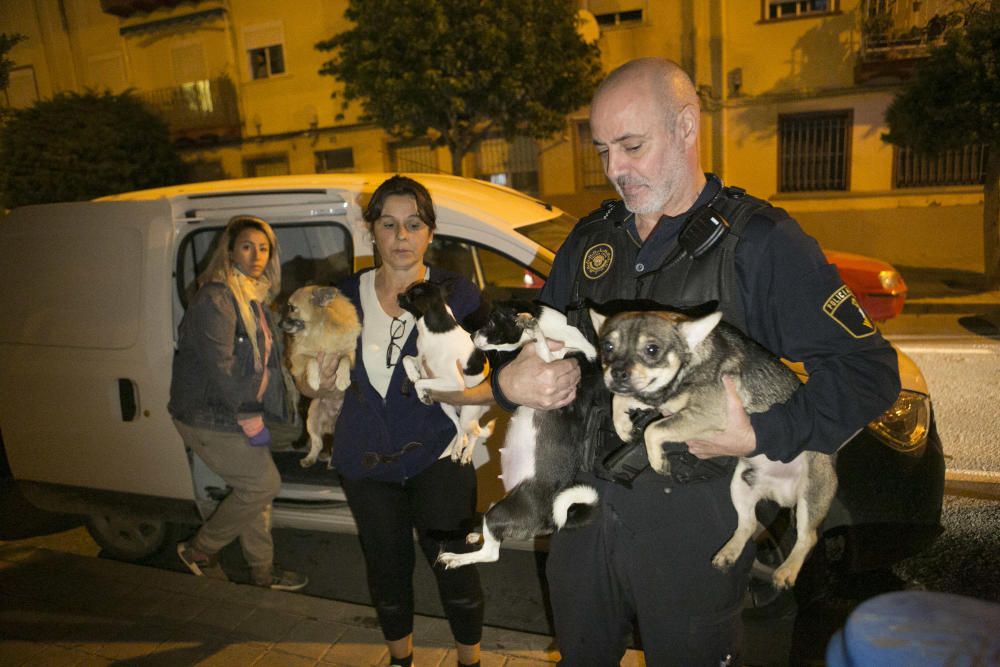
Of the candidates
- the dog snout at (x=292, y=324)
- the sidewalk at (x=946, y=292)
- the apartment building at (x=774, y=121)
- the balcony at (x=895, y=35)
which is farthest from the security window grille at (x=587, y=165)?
the dog snout at (x=292, y=324)

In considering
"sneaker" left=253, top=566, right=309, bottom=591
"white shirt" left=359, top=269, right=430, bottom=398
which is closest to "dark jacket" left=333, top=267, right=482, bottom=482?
"white shirt" left=359, top=269, right=430, bottom=398

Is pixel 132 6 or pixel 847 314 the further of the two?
pixel 132 6

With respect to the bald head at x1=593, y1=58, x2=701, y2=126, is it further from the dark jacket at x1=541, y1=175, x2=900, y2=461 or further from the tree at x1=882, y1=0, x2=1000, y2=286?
the tree at x1=882, y1=0, x2=1000, y2=286

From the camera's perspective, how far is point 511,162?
1773cm

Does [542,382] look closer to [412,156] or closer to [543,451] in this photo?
[543,451]

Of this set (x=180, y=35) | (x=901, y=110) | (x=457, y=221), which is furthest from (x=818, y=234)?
(x=180, y=35)

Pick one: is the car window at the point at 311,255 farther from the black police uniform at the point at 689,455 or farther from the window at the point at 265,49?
the window at the point at 265,49

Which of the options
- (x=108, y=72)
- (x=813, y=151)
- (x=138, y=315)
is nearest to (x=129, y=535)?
(x=138, y=315)

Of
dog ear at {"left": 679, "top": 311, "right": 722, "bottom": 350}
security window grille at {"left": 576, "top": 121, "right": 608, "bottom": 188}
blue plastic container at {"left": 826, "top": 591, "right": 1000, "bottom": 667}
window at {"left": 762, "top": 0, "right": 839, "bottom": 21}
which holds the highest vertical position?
window at {"left": 762, "top": 0, "right": 839, "bottom": 21}

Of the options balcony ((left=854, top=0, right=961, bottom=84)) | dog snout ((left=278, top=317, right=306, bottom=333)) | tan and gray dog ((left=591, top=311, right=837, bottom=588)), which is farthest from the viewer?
balcony ((left=854, top=0, right=961, bottom=84))

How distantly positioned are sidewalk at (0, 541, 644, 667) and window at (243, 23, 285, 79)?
19088 millimetres

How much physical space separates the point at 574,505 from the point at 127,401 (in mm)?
3227

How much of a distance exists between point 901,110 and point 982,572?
1060 cm

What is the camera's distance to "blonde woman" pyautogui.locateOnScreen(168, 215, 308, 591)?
3514 millimetres
